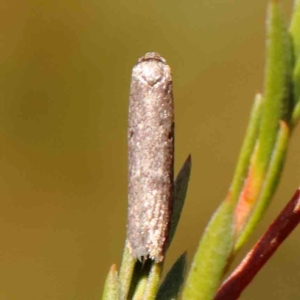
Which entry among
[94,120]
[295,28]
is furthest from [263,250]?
[94,120]

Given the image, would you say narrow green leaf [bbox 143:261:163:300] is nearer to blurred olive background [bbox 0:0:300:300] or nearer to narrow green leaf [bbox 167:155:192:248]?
narrow green leaf [bbox 167:155:192:248]

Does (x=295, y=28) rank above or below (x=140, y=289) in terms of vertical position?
above

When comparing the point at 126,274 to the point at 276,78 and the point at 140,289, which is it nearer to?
the point at 140,289

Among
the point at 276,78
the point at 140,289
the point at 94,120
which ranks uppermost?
the point at 94,120

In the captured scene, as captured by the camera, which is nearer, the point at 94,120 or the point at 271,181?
the point at 271,181

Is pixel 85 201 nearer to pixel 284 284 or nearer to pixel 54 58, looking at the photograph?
pixel 54 58

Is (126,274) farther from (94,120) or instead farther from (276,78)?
(94,120)

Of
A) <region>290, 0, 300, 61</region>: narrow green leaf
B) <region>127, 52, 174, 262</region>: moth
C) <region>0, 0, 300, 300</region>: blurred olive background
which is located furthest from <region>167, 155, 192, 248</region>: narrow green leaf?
<region>0, 0, 300, 300</region>: blurred olive background
